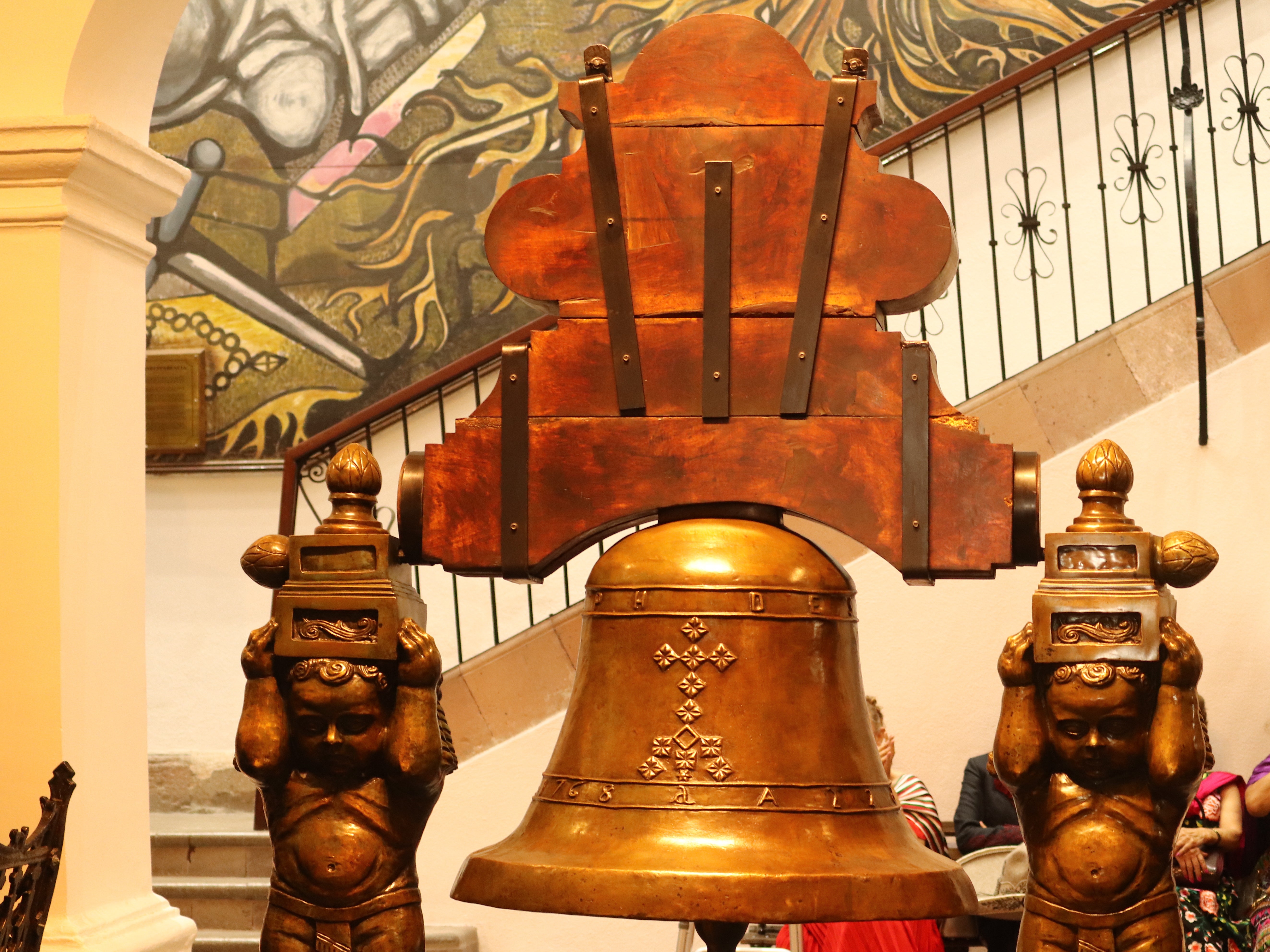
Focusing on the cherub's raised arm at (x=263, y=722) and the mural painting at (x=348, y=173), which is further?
the mural painting at (x=348, y=173)

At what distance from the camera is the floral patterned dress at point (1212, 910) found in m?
4.77

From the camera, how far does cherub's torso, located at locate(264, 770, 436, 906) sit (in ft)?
6.35

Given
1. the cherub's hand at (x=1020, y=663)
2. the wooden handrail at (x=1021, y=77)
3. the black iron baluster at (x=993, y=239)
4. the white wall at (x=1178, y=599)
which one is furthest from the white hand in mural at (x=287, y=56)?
the cherub's hand at (x=1020, y=663)

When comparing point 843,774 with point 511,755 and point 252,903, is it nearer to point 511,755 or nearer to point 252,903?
point 511,755

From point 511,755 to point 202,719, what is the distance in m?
2.51

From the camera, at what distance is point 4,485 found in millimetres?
2941

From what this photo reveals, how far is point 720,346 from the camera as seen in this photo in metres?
1.94

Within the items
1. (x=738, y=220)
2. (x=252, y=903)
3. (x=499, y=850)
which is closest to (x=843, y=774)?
(x=499, y=850)

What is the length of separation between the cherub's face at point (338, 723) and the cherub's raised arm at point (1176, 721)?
3.24 feet

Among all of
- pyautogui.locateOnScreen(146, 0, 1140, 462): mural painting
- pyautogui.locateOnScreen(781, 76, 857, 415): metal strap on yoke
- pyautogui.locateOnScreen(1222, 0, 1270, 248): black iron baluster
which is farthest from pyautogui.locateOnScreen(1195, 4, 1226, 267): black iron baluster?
pyautogui.locateOnScreen(781, 76, 857, 415): metal strap on yoke

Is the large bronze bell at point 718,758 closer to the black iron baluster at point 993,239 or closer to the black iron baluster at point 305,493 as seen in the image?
the black iron baluster at point 993,239

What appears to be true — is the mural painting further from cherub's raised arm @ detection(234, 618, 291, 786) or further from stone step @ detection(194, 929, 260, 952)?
cherub's raised arm @ detection(234, 618, 291, 786)

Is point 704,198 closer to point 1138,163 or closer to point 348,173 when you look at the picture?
point 1138,163

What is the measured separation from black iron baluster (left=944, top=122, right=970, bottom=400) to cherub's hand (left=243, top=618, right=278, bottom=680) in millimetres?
4619
